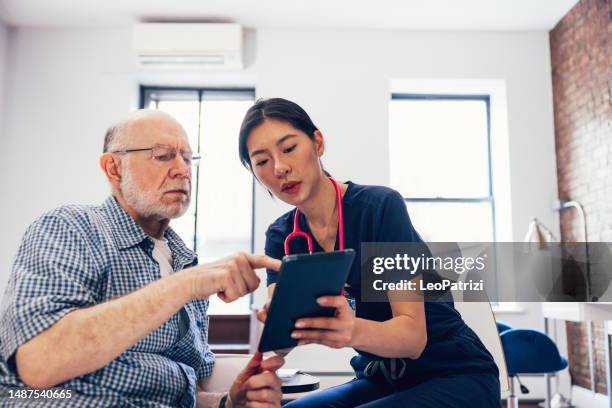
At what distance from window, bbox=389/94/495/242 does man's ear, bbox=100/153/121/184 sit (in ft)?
11.7

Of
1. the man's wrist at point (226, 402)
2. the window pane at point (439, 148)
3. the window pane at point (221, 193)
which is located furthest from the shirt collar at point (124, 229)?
the window pane at point (439, 148)

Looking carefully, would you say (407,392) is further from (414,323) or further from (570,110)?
(570,110)

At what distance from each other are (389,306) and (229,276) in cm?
44

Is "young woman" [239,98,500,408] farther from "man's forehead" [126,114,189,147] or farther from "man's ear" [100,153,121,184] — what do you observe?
"man's ear" [100,153,121,184]

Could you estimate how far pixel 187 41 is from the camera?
4387 millimetres

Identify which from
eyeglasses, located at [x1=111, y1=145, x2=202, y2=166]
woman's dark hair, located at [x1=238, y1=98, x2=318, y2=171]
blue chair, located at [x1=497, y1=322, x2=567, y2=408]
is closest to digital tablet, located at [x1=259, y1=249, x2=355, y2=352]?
woman's dark hair, located at [x1=238, y1=98, x2=318, y2=171]

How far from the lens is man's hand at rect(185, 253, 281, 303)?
972 mm

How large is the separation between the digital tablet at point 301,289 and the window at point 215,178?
146 inches

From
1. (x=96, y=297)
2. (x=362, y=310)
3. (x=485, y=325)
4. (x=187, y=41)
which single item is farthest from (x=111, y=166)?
(x=187, y=41)

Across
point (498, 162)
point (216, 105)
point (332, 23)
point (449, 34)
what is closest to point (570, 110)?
point (498, 162)

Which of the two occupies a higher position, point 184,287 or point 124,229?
point 124,229

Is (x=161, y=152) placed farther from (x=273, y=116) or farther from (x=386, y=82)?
(x=386, y=82)

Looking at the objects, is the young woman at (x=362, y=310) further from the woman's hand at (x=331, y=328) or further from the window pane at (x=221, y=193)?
the window pane at (x=221, y=193)

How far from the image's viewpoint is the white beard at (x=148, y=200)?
143 cm
